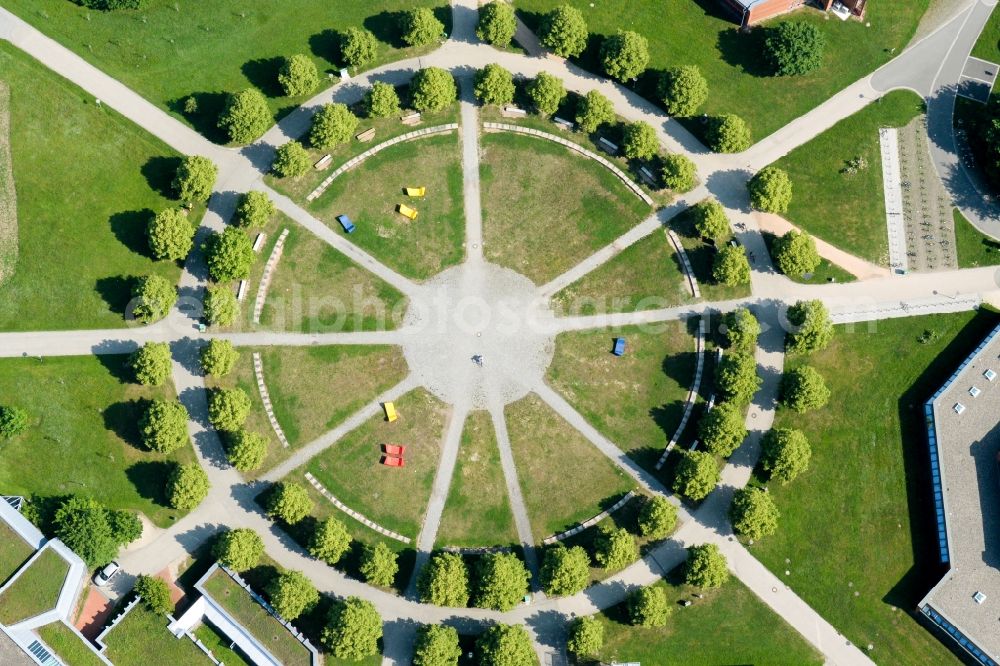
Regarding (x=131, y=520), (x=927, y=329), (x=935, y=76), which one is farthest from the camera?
(x=935, y=76)

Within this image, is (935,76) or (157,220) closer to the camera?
(157,220)

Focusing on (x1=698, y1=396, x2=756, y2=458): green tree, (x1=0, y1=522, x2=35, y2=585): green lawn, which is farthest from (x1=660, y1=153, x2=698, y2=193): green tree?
(x1=0, y1=522, x2=35, y2=585): green lawn

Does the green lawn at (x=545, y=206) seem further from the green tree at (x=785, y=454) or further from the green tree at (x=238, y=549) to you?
the green tree at (x=238, y=549)

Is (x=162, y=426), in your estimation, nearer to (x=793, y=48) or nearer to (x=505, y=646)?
(x=505, y=646)

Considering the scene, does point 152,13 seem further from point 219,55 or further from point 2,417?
point 2,417

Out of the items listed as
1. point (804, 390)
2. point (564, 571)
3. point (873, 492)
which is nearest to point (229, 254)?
point (564, 571)

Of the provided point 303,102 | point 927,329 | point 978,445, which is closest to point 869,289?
point 927,329
